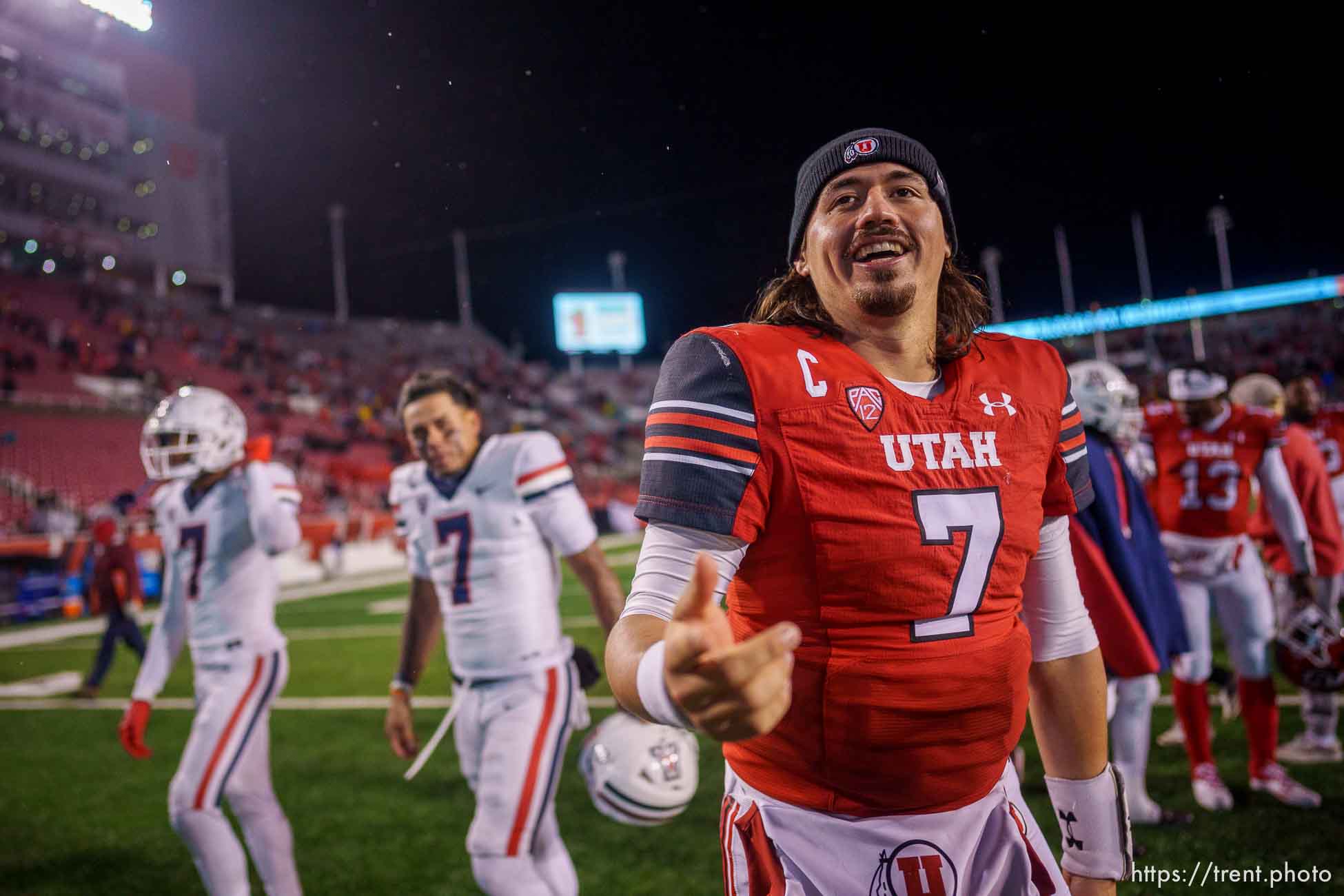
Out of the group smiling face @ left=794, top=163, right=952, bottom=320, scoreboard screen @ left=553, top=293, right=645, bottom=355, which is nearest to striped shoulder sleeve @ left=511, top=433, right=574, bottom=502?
smiling face @ left=794, top=163, right=952, bottom=320

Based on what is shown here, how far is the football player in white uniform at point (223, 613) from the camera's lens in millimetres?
3596

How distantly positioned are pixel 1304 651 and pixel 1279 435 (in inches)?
43.3

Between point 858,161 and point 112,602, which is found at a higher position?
point 858,161

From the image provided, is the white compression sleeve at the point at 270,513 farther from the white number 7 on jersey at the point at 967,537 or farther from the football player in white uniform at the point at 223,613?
the white number 7 on jersey at the point at 967,537

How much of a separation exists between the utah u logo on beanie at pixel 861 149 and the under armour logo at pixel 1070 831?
4.35ft

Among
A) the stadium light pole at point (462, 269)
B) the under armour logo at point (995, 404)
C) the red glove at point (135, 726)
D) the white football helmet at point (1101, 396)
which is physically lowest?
the red glove at point (135, 726)

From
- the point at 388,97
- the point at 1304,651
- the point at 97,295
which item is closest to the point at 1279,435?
the point at 1304,651

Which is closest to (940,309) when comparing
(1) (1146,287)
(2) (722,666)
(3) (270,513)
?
(2) (722,666)

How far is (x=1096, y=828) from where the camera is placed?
5.76 feet

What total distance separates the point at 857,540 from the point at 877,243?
0.55m

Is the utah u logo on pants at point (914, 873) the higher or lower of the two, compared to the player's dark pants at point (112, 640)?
higher

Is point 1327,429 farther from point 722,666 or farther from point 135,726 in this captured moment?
point 135,726

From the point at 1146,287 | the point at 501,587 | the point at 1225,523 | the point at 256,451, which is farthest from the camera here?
the point at 1146,287

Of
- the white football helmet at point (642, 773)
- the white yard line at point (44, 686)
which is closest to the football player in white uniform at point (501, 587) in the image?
the white football helmet at point (642, 773)
